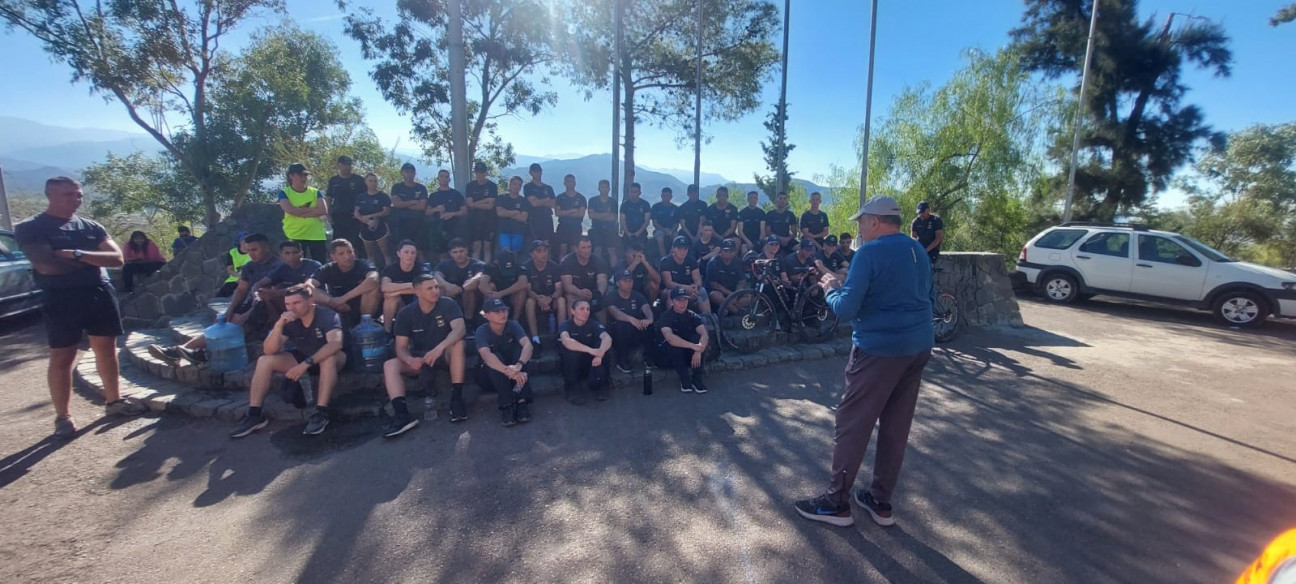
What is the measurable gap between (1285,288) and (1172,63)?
16.8 meters

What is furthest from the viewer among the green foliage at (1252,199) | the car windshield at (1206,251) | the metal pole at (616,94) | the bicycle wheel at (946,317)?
the green foliage at (1252,199)

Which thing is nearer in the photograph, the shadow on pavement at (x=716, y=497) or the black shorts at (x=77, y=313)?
the shadow on pavement at (x=716, y=497)

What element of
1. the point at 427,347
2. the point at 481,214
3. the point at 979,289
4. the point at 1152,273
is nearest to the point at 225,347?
the point at 427,347

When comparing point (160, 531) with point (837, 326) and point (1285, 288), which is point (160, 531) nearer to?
point (837, 326)

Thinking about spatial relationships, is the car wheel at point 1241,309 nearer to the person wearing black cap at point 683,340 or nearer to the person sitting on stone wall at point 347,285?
the person wearing black cap at point 683,340

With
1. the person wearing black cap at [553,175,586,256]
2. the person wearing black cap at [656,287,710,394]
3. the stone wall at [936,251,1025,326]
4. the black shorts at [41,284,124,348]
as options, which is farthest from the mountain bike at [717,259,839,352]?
the black shorts at [41,284,124,348]

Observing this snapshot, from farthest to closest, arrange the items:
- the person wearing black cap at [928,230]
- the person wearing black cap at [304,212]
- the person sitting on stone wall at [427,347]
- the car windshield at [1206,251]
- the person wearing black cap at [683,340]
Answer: the car windshield at [1206,251], the person wearing black cap at [928,230], the person wearing black cap at [304,212], the person wearing black cap at [683,340], the person sitting on stone wall at [427,347]

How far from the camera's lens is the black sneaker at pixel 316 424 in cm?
436

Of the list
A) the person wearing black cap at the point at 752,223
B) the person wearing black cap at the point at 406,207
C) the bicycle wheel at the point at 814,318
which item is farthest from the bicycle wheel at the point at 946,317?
the person wearing black cap at the point at 406,207

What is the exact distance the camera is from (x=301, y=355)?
4684mm

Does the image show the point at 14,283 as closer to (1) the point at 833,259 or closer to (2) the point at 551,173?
(1) the point at 833,259

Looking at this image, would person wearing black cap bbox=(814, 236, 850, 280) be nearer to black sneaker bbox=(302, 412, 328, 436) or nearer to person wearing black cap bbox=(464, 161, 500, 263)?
person wearing black cap bbox=(464, 161, 500, 263)

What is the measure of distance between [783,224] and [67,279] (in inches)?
356

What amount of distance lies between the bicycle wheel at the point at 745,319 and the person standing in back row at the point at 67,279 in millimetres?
6306
